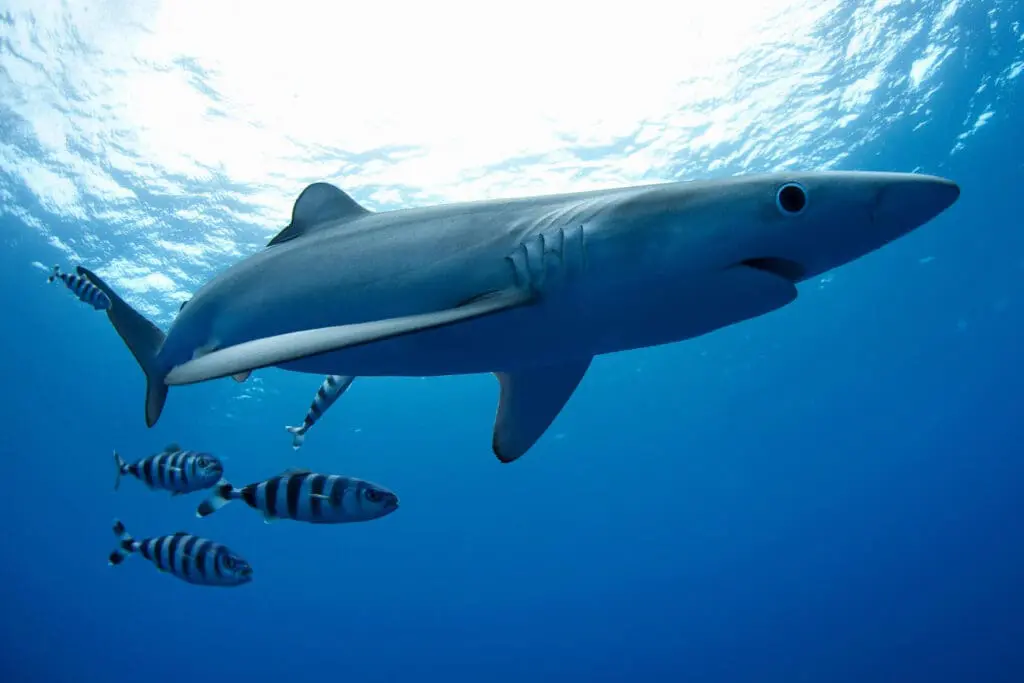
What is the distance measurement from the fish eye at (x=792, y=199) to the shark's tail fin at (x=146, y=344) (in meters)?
3.19

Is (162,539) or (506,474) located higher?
(506,474)

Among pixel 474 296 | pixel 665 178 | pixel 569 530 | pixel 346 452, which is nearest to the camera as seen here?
pixel 474 296

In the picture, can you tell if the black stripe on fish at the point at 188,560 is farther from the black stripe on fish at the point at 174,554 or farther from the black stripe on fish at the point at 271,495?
the black stripe on fish at the point at 271,495

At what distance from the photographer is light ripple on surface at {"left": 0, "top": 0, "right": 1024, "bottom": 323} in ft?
36.9

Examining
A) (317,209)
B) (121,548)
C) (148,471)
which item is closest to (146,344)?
(317,209)

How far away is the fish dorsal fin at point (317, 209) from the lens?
124 inches

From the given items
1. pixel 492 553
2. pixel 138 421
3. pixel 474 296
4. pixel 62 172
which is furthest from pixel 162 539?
pixel 492 553

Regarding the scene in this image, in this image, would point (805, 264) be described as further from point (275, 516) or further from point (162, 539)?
point (162, 539)

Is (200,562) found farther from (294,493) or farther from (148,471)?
(294,493)

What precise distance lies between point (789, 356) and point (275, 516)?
29.8 meters

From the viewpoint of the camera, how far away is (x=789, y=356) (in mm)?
30219

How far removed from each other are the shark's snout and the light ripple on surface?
35.8 feet

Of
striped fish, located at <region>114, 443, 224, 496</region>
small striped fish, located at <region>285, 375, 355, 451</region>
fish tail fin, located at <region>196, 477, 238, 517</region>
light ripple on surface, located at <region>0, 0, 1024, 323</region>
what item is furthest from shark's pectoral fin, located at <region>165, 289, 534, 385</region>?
light ripple on surface, located at <region>0, 0, 1024, 323</region>

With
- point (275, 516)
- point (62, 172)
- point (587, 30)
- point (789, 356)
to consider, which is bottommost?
point (275, 516)
